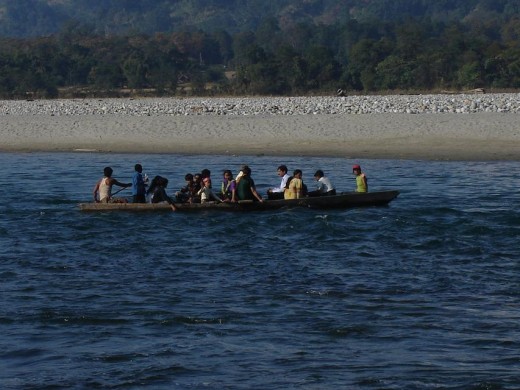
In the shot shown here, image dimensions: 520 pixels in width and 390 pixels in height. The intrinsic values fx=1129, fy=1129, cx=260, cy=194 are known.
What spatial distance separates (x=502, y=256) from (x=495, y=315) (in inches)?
167

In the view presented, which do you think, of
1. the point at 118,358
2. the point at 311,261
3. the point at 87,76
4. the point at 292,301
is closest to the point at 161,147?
the point at 311,261

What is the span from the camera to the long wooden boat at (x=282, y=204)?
23031mm

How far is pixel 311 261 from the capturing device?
60.2 feet

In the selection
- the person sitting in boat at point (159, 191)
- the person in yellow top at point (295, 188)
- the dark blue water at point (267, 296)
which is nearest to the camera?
the dark blue water at point (267, 296)

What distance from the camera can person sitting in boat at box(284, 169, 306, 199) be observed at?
2286 centimetres

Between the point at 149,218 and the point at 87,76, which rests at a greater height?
the point at 87,76

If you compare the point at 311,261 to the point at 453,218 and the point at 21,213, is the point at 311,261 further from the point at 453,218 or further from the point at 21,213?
the point at 21,213

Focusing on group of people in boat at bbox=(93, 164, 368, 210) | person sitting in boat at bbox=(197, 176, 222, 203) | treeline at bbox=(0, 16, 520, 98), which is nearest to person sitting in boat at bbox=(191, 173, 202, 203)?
group of people in boat at bbox=(93, 164, 368, 210)

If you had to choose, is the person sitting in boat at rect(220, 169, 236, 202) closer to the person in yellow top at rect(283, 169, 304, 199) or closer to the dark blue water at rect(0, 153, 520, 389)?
the dark blue water at rect(0, 153, 520, 389)

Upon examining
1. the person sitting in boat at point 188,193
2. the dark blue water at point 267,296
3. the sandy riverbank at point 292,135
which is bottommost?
the dark blue water at point 267,296

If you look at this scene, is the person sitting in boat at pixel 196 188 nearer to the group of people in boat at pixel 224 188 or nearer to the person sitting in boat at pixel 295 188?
the group of people in boat at pixel 224 188

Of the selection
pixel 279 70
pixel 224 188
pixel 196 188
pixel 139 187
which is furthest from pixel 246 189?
pixel 279 70

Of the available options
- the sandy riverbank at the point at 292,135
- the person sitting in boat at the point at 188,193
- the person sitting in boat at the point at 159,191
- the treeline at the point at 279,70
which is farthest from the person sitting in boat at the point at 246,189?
the treeline at the point at 279,70

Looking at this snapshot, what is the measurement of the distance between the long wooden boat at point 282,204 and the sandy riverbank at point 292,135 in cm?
911
